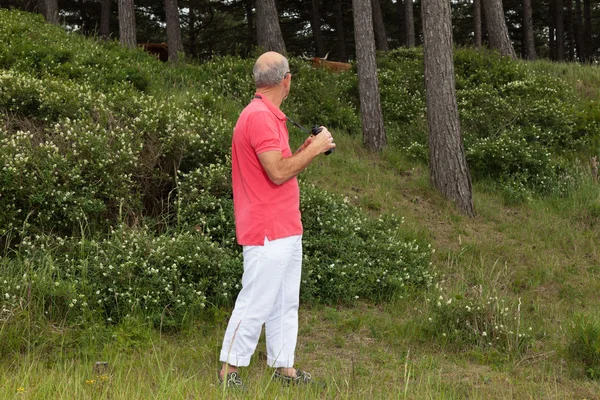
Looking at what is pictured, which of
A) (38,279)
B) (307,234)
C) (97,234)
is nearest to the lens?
(38,279)

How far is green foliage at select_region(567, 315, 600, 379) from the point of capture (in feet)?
19.9

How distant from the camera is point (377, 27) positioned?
87.2 ft

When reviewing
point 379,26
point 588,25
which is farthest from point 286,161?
point 588,25

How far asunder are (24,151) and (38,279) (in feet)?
6.51

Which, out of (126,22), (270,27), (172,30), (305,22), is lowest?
(270,27)

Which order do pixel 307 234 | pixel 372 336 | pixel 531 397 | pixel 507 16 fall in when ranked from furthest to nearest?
1. pixel 507 16
2. pixel 307 234
3. pixel 372 336
4. pixel 531 397

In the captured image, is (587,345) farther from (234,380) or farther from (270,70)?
(270,70)

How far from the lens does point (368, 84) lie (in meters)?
13.5

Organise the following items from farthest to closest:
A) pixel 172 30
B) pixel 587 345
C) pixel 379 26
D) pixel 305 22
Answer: pixel 305 22, pixel 379 26, pixel 172 30, pixel 587 345

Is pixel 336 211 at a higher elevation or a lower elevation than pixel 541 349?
higher

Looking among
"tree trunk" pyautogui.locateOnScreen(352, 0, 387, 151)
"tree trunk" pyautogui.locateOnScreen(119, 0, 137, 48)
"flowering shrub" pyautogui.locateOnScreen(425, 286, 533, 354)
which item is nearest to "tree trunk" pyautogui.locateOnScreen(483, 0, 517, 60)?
"tree trunk" pyautogui.locateOnScreen(352, 0, 387, 151)

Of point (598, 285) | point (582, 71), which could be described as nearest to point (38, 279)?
point (598, 285)

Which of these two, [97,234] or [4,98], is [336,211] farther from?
[4,98]

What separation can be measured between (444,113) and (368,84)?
2.62 m
